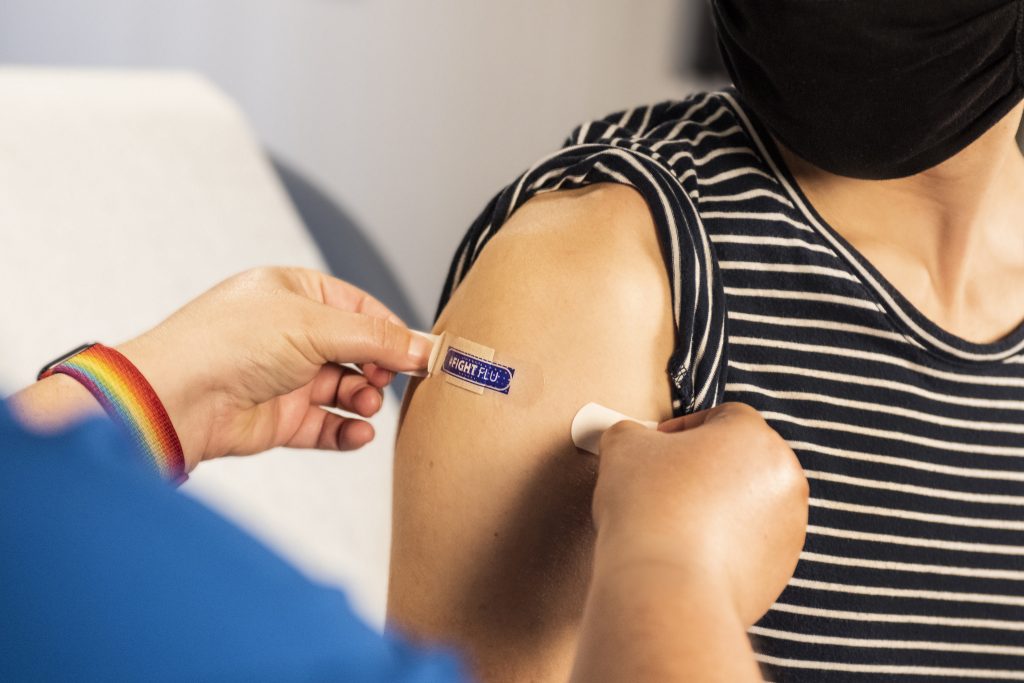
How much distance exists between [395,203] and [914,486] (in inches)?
78.6

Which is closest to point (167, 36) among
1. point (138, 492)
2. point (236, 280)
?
point (236, 280)

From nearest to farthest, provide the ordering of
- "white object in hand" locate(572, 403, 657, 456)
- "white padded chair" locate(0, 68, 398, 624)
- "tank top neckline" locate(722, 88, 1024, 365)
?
1. "white object in hand" locate(572, 403, 657, 456)
2. "tank top neckline" locate(722, 88, 1024, 365)
3. "white padded chair" locate(0, 68, 398, 624)

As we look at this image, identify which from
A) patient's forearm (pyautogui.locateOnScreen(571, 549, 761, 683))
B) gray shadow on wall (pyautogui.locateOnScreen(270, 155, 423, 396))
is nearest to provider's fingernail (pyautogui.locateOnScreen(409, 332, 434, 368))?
patient's forearm (pyautogui.locateOnScreen(571, 549, 761, 683))

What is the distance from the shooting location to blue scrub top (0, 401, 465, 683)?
35 cm

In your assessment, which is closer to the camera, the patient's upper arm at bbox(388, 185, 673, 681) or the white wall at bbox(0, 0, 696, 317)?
the patient's upper arm at bbox(388, 185, 673, 681)

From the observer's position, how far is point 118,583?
0.36 m

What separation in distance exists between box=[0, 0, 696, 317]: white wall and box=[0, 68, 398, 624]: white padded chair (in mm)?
419

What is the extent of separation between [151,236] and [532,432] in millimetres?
1006

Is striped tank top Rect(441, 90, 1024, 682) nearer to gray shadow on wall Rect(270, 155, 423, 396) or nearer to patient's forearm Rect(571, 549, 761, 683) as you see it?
patient's forearm Rect(571, 549, 761, 683)

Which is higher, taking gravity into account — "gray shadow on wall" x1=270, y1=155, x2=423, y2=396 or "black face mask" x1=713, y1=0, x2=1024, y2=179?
"black face mask" x1=713, y1=0, x2=1024, y2=179

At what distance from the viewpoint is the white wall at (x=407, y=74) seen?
227 cm

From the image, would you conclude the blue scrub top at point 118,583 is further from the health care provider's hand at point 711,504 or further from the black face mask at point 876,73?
the black face mask at point 876,73

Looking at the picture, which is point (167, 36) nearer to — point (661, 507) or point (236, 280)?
point (236, 280)

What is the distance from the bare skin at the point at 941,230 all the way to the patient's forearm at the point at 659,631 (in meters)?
0.51
